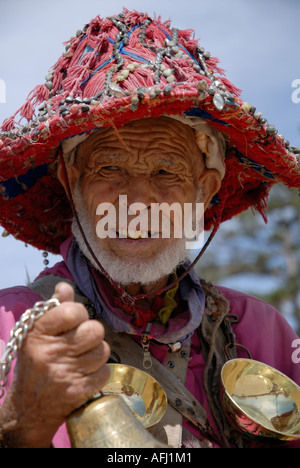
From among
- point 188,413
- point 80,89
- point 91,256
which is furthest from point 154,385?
point 80,89

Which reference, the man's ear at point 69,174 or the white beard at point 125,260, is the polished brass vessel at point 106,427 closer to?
the white beard at point 125,260

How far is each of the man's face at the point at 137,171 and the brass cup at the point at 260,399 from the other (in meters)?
0.72

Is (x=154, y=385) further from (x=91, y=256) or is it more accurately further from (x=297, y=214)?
(x=297, y=214)

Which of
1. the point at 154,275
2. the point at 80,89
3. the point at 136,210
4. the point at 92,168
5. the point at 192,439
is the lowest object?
the point at 192,439

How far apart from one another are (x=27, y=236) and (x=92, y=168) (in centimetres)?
69

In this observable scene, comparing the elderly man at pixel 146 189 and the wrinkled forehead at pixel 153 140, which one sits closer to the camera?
the elderly man at pixel 146 189

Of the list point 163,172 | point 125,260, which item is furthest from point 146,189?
point 125,260

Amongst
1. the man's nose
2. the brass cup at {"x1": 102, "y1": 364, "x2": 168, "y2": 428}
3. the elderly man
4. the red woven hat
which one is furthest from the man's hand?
the man's nose

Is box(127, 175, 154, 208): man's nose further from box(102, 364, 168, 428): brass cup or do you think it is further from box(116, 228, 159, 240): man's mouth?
box(102, 364, 168, 428): brass cup

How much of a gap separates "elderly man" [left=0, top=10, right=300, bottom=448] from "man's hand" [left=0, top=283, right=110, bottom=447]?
2.04ft

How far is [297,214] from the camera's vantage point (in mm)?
19688

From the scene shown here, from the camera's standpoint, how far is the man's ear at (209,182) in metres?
3.54

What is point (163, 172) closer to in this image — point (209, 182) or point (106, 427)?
point (209, 182)

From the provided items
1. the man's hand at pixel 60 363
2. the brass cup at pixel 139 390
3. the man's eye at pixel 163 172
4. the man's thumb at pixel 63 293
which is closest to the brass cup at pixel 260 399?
the brass cup at pixel 139 390
